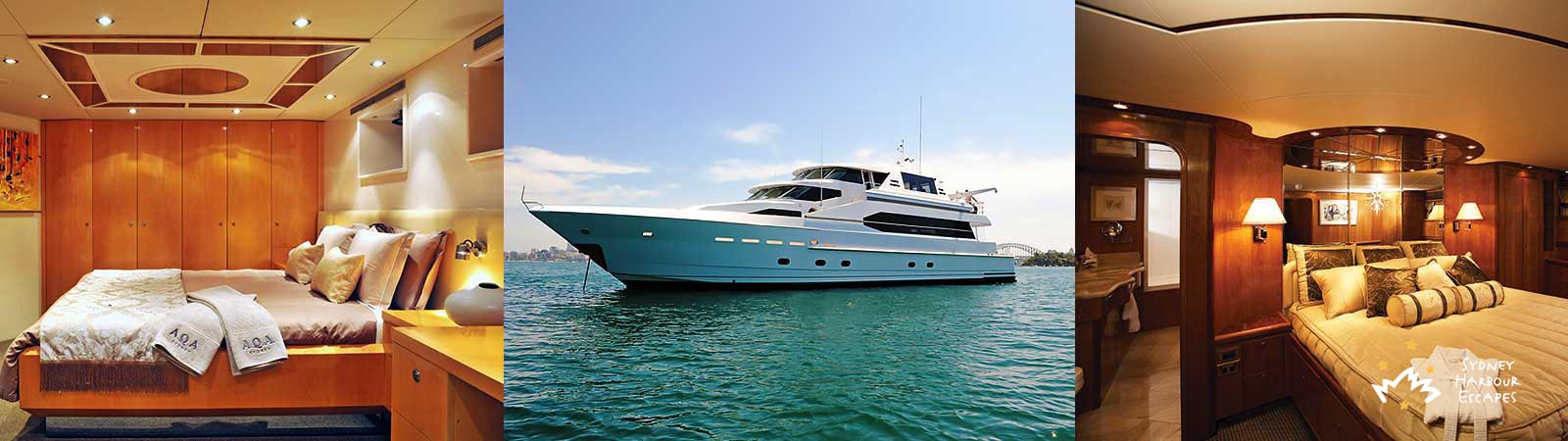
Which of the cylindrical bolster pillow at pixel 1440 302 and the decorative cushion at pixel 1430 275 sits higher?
the decorative cushion at pixel 1430 275

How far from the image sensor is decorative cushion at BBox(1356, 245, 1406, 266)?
834mm

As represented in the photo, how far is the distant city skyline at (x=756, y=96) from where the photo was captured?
7.18 ft

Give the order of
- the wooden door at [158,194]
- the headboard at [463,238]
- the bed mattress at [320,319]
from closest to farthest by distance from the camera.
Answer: the headboard at [463,238], the bed mattress at [320,319], the wooden door at [158,194]

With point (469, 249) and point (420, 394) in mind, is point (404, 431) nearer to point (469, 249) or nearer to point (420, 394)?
point (420, 394)

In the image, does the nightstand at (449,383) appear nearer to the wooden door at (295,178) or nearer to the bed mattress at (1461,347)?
the bed mattress at (1461,347)

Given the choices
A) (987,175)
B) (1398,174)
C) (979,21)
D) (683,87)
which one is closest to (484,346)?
(683,87)

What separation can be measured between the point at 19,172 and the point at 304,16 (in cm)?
354

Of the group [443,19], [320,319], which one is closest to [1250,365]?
[443,19]

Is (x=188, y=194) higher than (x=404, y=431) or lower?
higher

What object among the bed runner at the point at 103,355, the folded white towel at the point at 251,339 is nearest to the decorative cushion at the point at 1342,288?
the folded white towel at the point at 251,339

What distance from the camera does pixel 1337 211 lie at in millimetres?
826

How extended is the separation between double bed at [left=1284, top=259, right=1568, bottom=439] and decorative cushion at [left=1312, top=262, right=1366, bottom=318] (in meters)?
0.01

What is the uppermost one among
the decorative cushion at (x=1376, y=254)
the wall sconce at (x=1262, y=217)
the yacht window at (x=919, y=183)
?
the yacht window at (x=919, y=183)

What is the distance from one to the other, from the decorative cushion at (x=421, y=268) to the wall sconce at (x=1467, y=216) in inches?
118
